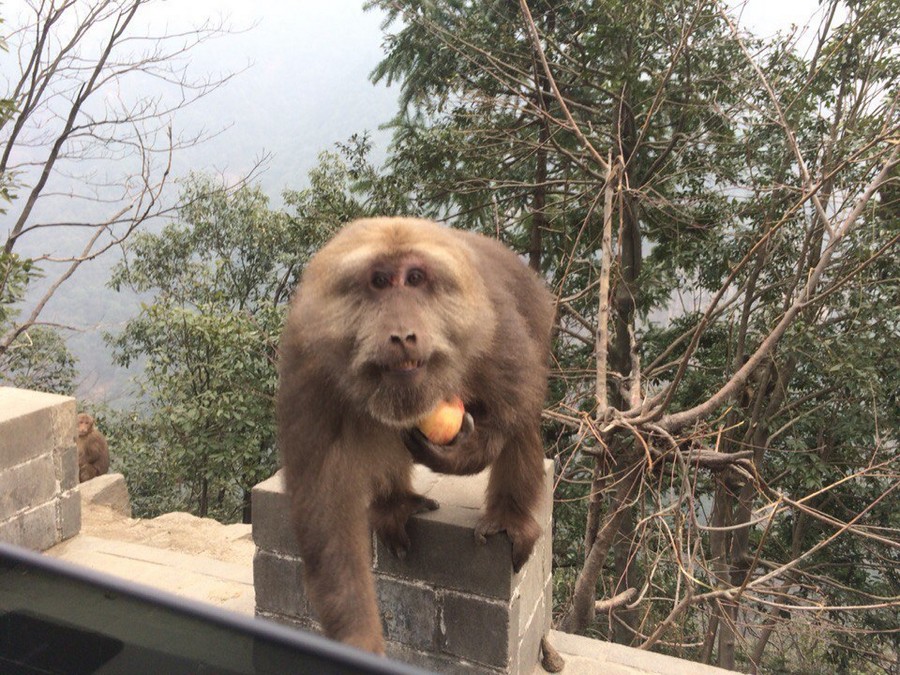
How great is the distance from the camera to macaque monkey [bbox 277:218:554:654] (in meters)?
2.05

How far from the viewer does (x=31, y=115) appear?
8.81m

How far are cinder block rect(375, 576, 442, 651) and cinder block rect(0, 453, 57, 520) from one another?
269cm

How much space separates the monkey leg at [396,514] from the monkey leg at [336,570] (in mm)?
580

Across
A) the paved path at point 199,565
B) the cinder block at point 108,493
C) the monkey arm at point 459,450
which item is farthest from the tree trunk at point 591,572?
the cinder block at point 108,493

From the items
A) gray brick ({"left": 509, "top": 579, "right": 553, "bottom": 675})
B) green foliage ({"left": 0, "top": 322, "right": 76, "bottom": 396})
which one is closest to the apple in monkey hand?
gray brick ({"left": 509, "top": 579, "right": 553, "bottom": 675})

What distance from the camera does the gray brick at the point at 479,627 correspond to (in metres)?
2.96

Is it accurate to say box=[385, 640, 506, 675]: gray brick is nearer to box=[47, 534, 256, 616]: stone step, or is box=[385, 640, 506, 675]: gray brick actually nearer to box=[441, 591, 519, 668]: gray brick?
box=[441, 591, 519, 668]: gray brick

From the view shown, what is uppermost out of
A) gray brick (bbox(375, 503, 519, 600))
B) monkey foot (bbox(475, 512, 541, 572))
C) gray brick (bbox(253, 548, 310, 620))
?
monkey foot (bbox(475, 512, 541, 572))

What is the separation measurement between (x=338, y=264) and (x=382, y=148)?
912cm

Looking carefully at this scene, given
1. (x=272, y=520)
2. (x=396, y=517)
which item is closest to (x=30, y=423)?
(x=272, y=520)

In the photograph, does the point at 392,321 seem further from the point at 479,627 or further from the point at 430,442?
the point at 479,627

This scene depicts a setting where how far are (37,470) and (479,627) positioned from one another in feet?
10.7

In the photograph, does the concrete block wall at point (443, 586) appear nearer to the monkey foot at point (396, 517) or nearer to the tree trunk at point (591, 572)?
the monkey foot at point (396, 517)

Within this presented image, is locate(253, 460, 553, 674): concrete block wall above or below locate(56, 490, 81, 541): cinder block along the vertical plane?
above
